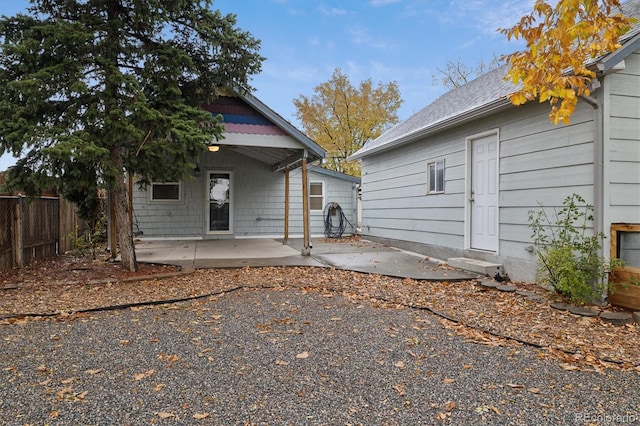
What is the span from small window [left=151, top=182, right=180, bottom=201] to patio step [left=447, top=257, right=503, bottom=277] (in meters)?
8.46

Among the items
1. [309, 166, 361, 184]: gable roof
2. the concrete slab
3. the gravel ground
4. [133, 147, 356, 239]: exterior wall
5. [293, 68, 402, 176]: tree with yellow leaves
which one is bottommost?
the gravel ground

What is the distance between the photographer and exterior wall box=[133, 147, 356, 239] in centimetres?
→ 1190

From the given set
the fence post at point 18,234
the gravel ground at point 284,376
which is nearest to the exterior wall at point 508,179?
the gravel ground at point 284,376

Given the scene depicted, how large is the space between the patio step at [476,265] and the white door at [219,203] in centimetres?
749

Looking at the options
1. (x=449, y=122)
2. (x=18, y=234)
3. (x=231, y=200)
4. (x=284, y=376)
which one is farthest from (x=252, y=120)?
(x=284, y=376)

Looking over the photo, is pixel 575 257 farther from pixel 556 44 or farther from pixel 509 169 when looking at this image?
pixel 556 44

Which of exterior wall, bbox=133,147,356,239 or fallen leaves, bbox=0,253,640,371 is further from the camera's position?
exterior wall, bbox=133,147,356,239

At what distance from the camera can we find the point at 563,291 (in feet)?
15.5

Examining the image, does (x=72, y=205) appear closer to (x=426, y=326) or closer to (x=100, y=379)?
(x=100, y=379)

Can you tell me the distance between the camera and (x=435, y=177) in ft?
27.3

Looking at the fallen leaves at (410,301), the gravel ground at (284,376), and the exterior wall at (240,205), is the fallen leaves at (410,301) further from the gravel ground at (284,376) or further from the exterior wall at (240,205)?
the exterior wall at (240,205)

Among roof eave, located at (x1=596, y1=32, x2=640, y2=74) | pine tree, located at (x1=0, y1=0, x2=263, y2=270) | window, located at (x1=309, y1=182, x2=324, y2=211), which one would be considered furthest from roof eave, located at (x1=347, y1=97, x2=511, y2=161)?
pine tree, located at (x1=0, y1=0, x2=263, y2=270)

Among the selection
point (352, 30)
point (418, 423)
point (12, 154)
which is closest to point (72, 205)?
point (12, 154)

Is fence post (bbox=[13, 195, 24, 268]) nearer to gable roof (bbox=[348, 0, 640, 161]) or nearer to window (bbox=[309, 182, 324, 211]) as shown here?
gable roof (bbox=[348, 0, 640, 161])
